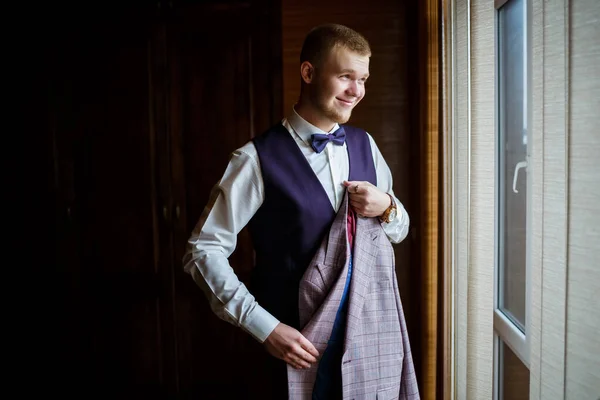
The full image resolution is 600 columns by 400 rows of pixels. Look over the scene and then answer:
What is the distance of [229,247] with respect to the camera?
1.34 m

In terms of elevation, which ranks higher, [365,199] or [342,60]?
[342,60]

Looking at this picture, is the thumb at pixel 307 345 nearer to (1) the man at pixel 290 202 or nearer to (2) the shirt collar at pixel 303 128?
(1) the man at pixel 290 202

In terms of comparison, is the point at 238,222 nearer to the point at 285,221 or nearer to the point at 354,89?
the point at 285,221

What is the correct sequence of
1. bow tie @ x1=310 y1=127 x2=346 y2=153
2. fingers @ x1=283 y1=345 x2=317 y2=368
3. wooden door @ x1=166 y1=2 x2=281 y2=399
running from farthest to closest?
wooden door @ x1=166 y1=2 x2=281 y2=399, bow tie @ x1=310 y1=127 x2=346 y2=153, fingers @ x1=283 y1=345 x2=317 y2=368

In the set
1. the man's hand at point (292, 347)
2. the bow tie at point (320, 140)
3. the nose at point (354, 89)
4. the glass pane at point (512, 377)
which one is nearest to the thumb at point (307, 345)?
the man's hand at point (292, 347)

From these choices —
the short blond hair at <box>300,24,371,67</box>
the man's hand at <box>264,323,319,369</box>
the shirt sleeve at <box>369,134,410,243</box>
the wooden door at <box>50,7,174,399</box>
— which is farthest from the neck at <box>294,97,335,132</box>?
the wooden door at <box>50,7,174,399</box>

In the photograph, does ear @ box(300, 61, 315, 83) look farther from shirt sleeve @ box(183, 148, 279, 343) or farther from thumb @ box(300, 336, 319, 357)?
thumb @ box(300, 336, 319, 357)

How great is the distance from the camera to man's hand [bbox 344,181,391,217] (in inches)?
51.2

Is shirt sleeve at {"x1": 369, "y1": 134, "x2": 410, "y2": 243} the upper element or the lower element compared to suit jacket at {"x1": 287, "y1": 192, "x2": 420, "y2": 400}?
upper

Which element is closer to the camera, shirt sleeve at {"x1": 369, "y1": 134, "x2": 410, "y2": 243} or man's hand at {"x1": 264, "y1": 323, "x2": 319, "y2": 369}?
man's hand at {"x1": 264, "y1": 323, "x2": 319, "y2": 369}

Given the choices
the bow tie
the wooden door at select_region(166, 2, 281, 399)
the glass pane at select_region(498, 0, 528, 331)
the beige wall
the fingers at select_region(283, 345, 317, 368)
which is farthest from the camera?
the wooden door at select_region(166, 2, 281, 399)

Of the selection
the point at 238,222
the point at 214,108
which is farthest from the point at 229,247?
the point at 214,108

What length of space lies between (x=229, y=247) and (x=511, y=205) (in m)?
0.88

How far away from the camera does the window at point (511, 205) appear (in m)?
1.50
